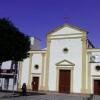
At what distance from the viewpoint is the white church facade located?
131 ft

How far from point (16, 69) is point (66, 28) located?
10005mm

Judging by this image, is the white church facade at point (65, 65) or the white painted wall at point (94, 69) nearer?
the white painted wall at point (94, 69)

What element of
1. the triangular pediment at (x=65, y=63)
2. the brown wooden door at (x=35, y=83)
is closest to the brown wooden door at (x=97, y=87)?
the triangular pediment at (x=65, y=63)

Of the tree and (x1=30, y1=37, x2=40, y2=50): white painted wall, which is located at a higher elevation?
(x1=30, y1=37, x2=40, y2=50): white painted wall

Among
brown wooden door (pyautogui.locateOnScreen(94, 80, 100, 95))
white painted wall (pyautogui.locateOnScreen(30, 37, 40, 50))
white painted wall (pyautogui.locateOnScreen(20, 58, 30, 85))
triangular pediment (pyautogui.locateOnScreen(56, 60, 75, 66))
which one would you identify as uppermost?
white painted wall (pyautogui.locateOnScreen(30, 37, 40, 50))

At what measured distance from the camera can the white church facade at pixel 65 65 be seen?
40.0 meters

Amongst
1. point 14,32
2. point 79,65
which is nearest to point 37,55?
point 79,65

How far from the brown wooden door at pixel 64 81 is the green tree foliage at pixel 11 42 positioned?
1015 centimetres

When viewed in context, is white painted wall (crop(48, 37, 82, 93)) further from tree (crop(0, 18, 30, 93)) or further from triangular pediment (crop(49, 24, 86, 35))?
tree (crop(0, 18, 30, 93))

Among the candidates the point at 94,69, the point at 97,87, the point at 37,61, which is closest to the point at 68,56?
the point at 94,69

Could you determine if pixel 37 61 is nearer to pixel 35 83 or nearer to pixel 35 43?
pixel 35 83

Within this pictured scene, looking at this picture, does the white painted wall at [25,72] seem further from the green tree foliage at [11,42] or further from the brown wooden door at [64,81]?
the green tree foliage at [11,42]

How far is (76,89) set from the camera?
40438mm

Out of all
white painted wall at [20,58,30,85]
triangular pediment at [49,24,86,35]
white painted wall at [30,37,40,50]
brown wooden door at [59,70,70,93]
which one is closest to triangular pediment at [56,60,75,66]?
brown wooden door at [59,70,70,93]
